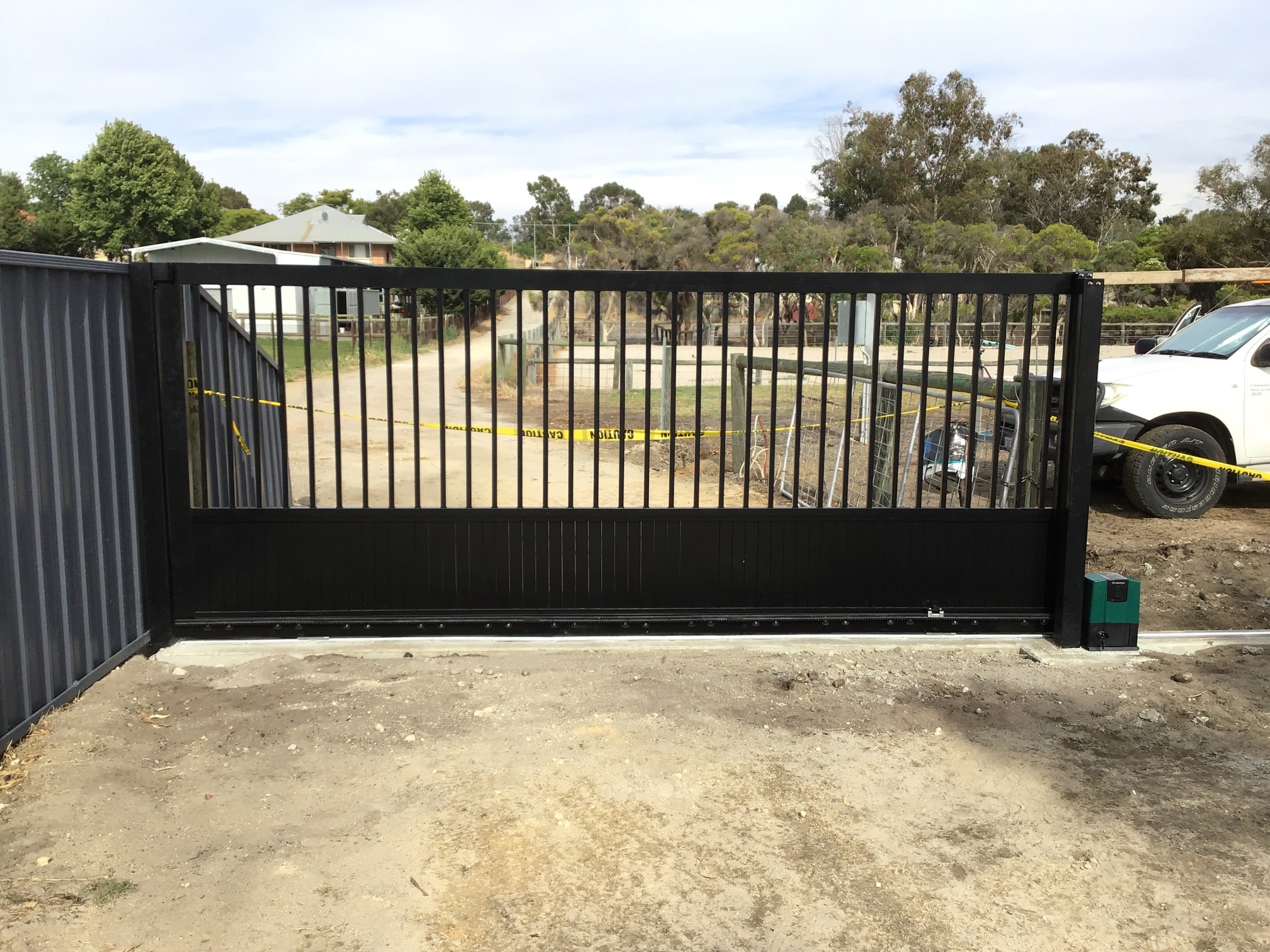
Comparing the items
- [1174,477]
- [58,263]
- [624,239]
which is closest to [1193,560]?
[1174,477]

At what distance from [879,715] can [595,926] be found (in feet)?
7.23

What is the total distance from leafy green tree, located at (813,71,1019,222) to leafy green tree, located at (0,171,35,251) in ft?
160

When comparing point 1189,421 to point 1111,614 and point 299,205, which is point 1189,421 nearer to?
point 1111,614

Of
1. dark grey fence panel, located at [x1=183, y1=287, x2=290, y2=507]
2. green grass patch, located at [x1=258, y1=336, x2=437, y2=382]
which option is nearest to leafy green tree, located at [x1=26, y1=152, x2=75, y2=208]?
green grass patch, located at [x1=258, y1=336, x2=437, y2=382]

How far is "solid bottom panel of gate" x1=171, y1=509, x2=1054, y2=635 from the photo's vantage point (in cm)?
596

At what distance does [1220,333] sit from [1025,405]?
19.3 feet

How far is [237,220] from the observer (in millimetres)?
99000

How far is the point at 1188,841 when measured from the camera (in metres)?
3.97

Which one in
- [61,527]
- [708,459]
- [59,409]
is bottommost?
[708,459]

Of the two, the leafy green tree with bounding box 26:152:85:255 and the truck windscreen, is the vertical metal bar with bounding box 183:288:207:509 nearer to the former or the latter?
the truck windscreen

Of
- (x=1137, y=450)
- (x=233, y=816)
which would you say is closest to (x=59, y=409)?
(x=233, y=816)

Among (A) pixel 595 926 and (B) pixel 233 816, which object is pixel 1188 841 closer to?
(A) pixel 595 926

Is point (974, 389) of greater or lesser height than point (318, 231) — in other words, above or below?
below

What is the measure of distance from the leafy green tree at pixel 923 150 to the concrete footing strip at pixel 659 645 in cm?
6136
